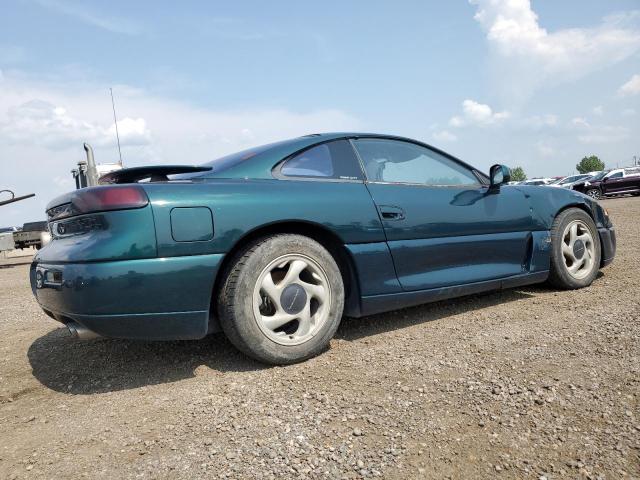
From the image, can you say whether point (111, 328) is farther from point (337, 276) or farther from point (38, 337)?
point (38, 337)

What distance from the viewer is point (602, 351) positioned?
2328mm

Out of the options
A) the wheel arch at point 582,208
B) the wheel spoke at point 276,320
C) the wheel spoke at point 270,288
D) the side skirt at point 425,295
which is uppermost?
the wheel arch at point 582,208

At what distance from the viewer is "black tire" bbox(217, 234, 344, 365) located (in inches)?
90.4

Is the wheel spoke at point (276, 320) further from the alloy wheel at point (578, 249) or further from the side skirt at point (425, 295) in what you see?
the alloy wheel at point (578, 249)

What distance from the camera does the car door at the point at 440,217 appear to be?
9.34ft

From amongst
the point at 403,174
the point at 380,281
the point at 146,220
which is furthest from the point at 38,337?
the point at 403,174

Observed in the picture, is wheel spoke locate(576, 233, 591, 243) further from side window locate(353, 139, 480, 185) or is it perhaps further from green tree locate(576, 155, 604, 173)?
green tree locate(576, 155, 604, 173)

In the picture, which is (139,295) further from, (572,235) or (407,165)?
(572,235)

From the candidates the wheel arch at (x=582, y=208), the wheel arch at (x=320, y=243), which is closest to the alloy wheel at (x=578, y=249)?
the wheel arch at (x=582, y=208)

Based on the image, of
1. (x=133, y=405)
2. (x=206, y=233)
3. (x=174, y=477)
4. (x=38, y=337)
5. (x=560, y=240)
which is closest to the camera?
(x=174, y=477)

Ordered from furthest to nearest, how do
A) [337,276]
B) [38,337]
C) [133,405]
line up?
[38,337], [337,276], [133,405]

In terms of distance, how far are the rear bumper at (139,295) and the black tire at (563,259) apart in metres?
2.82

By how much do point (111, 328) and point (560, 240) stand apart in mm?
3382

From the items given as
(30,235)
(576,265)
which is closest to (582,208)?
(576,265)
